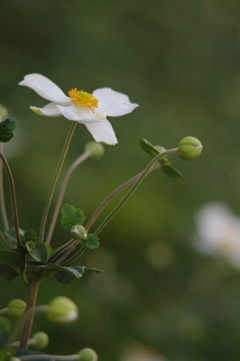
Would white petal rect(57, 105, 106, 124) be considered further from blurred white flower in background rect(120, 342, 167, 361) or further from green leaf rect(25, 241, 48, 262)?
blurred white flower in background rect(120, 342, 167, 361)

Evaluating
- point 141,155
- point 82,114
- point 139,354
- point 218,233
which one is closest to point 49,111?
point 82,114

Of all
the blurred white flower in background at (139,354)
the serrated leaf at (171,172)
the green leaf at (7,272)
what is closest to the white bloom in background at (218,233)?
the blurred white flower in background at (139,354)

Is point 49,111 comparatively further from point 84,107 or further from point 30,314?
point 30,314

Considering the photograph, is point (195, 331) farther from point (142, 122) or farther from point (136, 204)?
point (142, 122)

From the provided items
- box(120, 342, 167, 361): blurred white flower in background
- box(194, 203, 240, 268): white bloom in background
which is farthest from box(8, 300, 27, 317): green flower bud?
box(194, 203, 240, 268): white bloom in background

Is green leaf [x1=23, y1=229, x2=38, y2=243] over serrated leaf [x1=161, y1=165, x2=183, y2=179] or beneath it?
beneath

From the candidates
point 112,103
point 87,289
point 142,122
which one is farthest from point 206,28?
point 112,103

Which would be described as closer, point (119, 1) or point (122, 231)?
point (122, 231)
